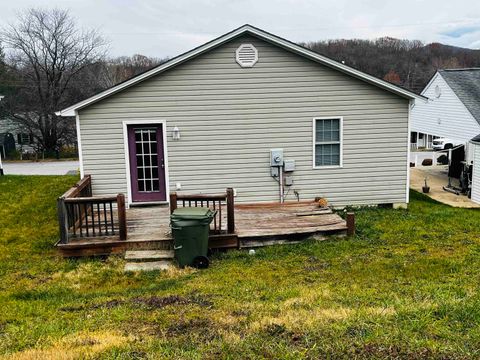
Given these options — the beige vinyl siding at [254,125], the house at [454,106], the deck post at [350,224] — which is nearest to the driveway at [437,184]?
the house at [454,106]

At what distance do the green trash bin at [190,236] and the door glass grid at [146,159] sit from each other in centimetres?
344

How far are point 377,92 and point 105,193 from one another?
693 cm

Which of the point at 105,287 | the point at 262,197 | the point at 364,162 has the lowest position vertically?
the point at 105,287

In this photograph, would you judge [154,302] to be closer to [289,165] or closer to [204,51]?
[289,165]

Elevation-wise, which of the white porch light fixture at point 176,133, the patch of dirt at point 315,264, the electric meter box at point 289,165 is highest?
the white porch light fixture at point 176,133

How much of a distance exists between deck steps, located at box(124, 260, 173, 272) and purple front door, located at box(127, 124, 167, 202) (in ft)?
11.0

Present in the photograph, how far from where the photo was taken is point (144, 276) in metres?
6.93

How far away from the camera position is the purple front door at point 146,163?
1038cm

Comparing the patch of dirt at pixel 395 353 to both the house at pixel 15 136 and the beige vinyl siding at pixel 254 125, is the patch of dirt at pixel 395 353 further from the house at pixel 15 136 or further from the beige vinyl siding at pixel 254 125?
the house at pixel 15 136

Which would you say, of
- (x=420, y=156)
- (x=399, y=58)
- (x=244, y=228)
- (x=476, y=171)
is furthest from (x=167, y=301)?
(x=399, y=58)

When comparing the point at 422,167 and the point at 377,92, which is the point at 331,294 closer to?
the point at 377,92

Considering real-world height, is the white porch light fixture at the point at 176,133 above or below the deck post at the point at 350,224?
above

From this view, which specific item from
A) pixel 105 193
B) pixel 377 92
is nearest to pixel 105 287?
pixel 105 193

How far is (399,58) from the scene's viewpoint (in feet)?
227
